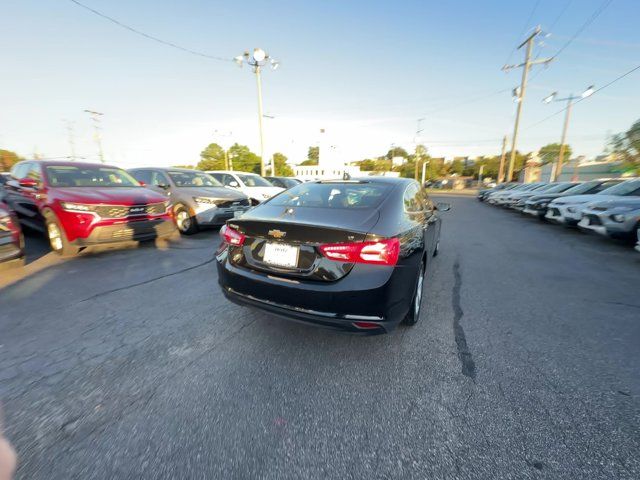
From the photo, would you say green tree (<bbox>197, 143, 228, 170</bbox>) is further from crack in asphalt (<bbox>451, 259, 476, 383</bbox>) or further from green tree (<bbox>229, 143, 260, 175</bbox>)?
crack in asphalt (<bbox>451, 259, 476, 383</bbox>)

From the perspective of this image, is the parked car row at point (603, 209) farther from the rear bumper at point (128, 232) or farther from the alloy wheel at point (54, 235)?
the alloy wheel at point (54, 235)

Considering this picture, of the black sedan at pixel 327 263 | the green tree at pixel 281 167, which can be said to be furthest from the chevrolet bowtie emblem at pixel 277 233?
the green tree at pixel 281 167

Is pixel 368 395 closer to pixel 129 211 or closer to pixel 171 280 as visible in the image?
pixel 171 280

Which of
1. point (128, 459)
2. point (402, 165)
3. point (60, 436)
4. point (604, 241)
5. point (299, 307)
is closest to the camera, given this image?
point (128, 459)

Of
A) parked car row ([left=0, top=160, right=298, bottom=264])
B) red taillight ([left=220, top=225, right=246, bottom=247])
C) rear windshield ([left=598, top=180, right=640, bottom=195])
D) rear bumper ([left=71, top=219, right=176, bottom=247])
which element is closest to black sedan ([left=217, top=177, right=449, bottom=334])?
red taillight ([left=220, top=225, right=246, bottom=247])

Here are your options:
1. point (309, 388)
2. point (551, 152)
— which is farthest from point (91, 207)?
point (551, 152)

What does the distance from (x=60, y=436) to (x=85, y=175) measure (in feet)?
18.3

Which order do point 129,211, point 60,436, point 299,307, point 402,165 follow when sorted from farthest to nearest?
1. point 402,165
2. point 129,211
3. point 299,307
4. point 60,436

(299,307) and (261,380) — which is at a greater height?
(299,307)

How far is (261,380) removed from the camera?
2.16m

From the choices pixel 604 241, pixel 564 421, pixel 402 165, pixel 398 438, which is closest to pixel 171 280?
pixel 398 438

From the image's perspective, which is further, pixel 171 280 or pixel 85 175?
pixel 85 175

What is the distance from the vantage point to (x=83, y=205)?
15.1 feet

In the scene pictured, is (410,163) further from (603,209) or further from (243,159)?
(603,209)
